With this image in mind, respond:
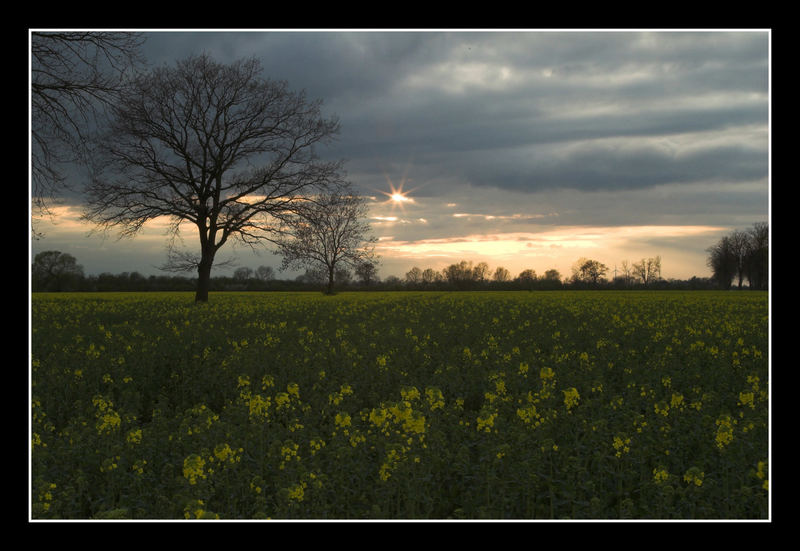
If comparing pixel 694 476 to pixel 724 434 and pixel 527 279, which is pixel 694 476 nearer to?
pixel 724 434

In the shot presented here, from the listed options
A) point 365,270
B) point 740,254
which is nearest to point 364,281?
point 365,270

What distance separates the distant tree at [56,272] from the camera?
40.5 metres

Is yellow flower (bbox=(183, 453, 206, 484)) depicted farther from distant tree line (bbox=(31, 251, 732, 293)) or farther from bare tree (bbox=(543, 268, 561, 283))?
bare tree (bbox=(543, 268, 561, 283))

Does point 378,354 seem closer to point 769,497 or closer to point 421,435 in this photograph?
point 421,435

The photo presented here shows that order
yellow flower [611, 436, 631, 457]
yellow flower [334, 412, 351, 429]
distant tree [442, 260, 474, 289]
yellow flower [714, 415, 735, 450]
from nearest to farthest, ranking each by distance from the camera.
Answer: yellow flower [714, 415, 735, 450], yellow flower [611, 436, 631, 457], yellow flower [334, 412, 351, 429], distant tree [442, 260, 474, 289]

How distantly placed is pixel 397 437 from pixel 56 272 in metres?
47.8

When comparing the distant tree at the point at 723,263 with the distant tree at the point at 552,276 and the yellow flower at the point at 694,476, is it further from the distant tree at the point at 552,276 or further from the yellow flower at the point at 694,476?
the yellow flower at the point at 694,476

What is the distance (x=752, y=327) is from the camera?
15.6 meters

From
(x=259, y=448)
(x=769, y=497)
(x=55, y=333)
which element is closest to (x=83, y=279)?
(x=55, y=333)

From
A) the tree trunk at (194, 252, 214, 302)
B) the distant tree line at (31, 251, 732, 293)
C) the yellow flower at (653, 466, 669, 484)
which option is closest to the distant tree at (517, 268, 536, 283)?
the distant tree line at (31, 251, 732, 293)

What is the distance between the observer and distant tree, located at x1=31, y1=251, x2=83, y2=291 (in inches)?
1593

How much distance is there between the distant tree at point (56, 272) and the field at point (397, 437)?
3532 cm

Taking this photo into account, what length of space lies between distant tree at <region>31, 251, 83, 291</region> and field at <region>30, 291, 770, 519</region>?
3532cm
